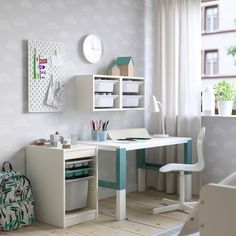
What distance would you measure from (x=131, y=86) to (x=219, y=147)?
3.74 ft

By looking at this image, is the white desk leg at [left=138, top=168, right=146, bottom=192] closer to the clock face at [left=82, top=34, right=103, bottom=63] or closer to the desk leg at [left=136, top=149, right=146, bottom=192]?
the desk leg at [left=136, top=149, right=146, bottom=192]

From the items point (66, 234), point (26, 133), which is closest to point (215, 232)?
point (66, 234)

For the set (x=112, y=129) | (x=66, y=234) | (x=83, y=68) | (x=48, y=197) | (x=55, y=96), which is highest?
(x=83, y=68)

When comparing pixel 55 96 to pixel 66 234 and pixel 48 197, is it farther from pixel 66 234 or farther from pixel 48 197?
pixel 66 234

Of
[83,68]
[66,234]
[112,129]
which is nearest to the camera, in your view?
[66,234]

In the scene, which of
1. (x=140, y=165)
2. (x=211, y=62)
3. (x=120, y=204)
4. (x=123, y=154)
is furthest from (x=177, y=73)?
(x=120, y=204)

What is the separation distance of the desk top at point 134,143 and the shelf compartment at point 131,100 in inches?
17.3

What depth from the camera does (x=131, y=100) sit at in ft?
15.2

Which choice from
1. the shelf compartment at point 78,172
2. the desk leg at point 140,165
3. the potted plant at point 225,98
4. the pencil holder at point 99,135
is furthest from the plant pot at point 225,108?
the shelf compartment at point 78,172

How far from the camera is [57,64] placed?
418 centimetres

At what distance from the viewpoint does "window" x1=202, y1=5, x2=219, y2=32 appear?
507 cm

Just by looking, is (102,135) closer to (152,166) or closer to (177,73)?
(152,166)

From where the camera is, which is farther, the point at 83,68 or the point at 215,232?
the point at 83,68

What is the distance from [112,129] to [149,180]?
0.86 m
